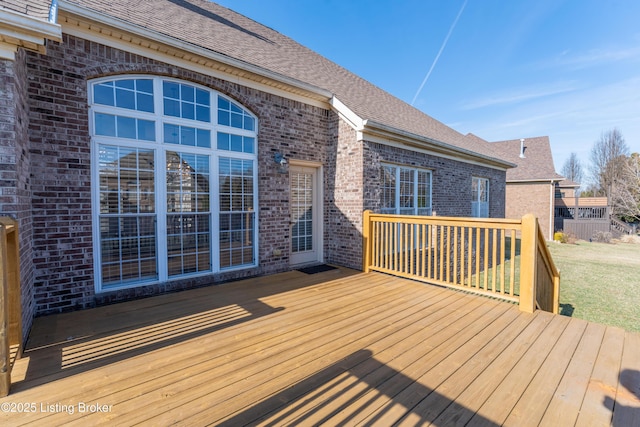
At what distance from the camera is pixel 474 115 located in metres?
21.1

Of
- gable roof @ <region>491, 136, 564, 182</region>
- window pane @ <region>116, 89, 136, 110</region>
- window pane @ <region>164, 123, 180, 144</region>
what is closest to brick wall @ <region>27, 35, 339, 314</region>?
window pane @ <region>116, 89, 136, 110</region>

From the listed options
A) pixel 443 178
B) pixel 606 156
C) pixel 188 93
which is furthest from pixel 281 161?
pixel 606 156

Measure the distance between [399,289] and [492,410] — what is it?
2.80m

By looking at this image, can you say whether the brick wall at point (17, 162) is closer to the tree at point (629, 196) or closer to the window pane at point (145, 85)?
the window pane at point (145, 85)

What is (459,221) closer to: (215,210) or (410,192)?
(410,192)

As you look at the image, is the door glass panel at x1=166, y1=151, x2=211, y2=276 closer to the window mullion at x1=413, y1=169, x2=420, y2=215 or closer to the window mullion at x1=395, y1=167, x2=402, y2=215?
the window mullion at x1=395, y1=167, x2=402, y2=215

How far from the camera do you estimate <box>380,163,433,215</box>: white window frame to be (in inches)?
277

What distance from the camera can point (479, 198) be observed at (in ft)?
35.3

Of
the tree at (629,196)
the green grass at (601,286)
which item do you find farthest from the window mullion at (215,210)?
the tree at (629,196)

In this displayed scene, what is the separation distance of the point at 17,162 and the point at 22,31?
1.18 meters

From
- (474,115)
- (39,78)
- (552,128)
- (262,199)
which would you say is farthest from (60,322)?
(552,128)

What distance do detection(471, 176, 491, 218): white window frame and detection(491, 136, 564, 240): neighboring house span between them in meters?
6.92

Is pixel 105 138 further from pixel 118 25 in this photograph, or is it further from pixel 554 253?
pixel 554 253

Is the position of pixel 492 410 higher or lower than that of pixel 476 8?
lower
